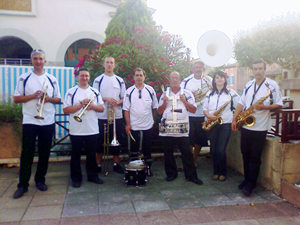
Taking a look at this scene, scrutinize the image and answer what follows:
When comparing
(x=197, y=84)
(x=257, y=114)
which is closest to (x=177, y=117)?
(x=197, y=84)

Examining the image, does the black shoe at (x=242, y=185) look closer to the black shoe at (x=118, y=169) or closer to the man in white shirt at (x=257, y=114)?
the man in white shirt at (x=257, y=114)

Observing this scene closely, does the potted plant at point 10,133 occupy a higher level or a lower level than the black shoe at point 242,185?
higher

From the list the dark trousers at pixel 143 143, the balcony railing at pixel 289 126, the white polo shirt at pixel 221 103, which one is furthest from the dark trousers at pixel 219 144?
the dark trousers at pixel 143 143

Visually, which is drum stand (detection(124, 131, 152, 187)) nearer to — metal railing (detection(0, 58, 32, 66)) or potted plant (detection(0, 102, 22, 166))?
potted plant (detection(0, 102, 22, 166))

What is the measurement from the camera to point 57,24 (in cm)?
1190

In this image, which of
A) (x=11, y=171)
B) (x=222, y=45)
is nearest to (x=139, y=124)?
(x=222, y=45)

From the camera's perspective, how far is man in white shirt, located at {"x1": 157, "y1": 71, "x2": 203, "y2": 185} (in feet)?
14.6

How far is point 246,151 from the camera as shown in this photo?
13.9ft

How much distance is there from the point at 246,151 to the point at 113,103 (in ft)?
7.49

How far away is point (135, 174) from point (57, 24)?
966 centimetres

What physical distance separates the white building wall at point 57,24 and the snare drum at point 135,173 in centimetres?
889

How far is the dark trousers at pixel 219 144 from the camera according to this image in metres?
4.63

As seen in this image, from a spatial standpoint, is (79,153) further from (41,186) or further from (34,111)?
(34,111)

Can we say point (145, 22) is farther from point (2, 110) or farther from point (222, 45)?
point (2, 110)
